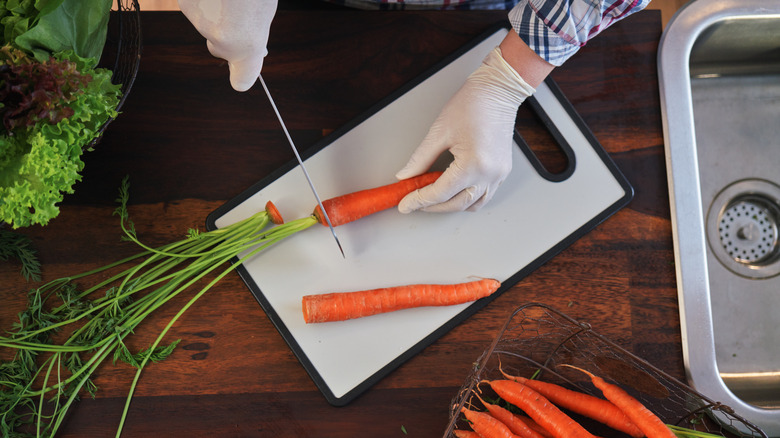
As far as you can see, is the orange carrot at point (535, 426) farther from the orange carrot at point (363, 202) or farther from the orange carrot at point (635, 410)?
the orange carrot at point (363, 202)

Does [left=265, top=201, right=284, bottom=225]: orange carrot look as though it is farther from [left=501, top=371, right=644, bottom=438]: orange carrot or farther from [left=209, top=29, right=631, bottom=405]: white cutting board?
[left=501, top=371, right=644, bottom=438]: orange carrot

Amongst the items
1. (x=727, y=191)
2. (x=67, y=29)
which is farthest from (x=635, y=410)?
(x=67, y=29)

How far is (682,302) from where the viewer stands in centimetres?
127

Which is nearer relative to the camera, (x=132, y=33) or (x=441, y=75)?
(x=132, y=33)

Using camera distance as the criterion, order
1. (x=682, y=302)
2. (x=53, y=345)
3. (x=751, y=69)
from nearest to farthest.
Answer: (x=53, y=345), (x=682, y=302), (x=751, y=69)

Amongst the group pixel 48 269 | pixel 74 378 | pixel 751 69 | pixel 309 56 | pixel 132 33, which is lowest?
pixel 74 378

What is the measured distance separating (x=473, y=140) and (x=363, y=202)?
0.28 meters

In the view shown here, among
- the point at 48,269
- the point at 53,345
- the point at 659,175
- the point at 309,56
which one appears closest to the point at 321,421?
the point at 53,345

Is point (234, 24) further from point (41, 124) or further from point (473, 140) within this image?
point (473, 140)

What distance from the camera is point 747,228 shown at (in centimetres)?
141

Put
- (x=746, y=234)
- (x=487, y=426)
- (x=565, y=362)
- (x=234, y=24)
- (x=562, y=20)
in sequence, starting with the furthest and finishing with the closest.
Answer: (x=746, y=234)
(x=565, y=362)
(x=487, y=426)
(x=562, y=20)
(x=234, y=24)

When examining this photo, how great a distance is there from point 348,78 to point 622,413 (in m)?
0.98

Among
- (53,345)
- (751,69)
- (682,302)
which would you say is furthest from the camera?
(751,69)

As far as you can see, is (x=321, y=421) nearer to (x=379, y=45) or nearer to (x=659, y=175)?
(x=379, y=45)
